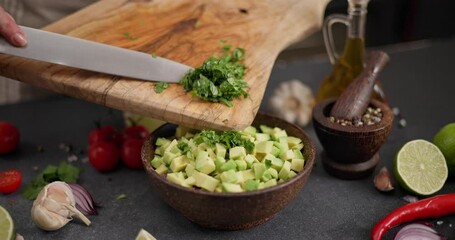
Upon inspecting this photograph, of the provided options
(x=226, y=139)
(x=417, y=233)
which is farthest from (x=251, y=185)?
(x=417, y=233)

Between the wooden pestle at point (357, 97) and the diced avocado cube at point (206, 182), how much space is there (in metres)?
0.45

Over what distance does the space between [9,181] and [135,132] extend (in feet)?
1.24

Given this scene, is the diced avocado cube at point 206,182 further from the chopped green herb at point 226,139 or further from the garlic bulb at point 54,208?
the garlic bulb at point 54,208

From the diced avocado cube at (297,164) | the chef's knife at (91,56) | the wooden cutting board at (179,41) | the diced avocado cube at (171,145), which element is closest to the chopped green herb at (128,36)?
the wooden cutting board at (179,41)

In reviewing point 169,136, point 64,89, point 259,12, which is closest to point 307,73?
point 259,12

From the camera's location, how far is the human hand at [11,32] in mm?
1426

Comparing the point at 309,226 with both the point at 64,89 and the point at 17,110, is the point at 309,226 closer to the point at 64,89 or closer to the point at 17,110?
the point at 64,89

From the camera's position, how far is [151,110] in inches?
55.6

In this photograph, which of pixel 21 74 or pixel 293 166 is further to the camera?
pixel 21 74

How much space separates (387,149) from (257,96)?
0.51m

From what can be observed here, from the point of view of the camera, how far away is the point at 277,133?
57.7 inches

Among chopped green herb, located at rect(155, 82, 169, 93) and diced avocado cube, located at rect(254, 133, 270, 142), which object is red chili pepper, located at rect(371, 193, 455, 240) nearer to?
A: diced avocado cube, located at rect(254, 133, 270, 142)

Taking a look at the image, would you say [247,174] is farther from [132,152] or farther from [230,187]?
[132,152]

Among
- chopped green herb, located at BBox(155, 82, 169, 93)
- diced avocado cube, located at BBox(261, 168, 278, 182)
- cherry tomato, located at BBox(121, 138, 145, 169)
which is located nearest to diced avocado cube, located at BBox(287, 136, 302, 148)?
diced avocado cube, located at BBox(261, 168, 278, 182)
